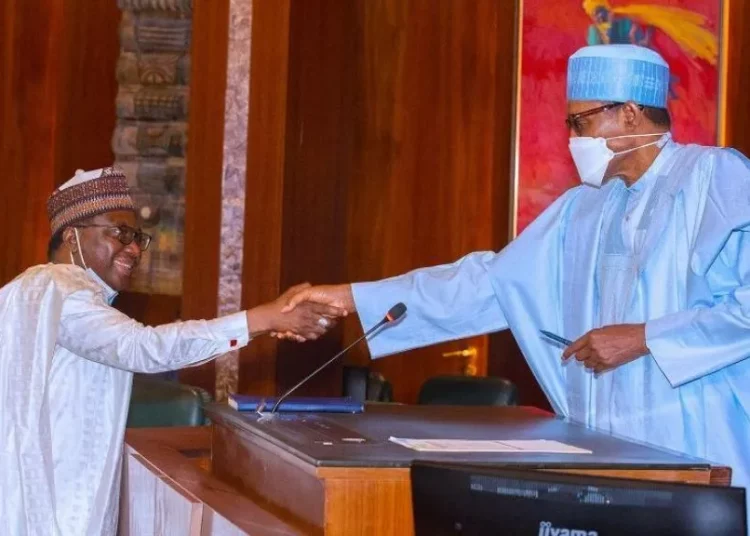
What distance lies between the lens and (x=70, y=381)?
3223mm

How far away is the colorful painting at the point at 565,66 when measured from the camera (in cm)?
613

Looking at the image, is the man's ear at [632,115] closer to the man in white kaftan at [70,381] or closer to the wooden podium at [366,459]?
the wooden podium at [366,459]

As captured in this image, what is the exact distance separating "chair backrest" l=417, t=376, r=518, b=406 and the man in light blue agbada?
3.39ft

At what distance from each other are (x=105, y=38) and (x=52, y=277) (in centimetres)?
398

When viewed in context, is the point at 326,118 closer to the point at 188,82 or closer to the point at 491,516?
the point at 188,82

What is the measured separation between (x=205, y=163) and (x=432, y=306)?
8.48 ft

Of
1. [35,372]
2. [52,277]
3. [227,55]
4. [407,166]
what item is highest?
[227,55]

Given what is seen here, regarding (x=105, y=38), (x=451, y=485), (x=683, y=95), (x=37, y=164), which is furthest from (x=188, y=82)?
(x=451, y=485)

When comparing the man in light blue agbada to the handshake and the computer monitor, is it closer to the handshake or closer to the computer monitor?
the handshake

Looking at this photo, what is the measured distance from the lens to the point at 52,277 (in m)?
3.21

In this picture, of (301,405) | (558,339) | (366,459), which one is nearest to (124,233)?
(301,405)

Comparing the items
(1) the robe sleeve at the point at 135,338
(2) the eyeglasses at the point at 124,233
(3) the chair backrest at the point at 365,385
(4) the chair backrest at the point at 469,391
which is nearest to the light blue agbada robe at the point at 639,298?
(1) the robe sleeve at the point at 135,338

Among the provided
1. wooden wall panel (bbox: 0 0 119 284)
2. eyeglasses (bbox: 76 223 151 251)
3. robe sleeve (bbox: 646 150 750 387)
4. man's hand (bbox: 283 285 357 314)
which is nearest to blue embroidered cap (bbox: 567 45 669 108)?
robe sleeve (bbox: 646 150 750 387)

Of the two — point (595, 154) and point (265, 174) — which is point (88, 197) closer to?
point (595, 154)
